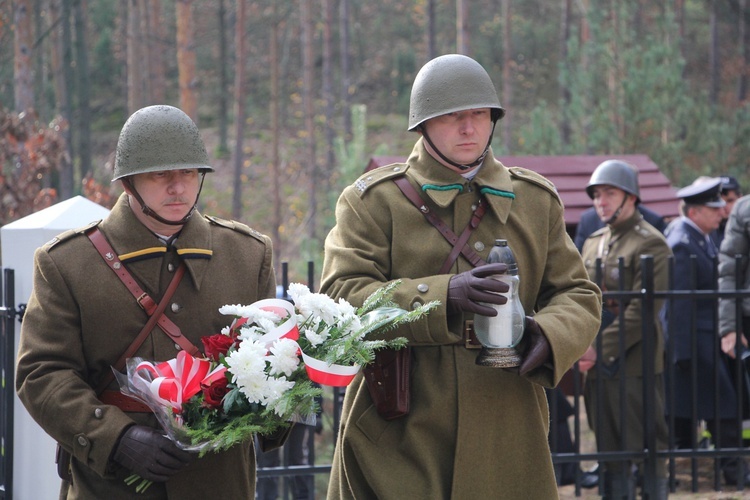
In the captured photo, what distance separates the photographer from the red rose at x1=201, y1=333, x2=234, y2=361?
10.5 feet

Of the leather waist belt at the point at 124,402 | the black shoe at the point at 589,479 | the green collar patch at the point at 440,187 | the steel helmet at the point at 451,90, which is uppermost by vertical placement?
the steel helmet at the point at 451,90

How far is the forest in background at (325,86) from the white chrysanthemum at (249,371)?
32.2ft

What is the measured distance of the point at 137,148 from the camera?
3.42 metres

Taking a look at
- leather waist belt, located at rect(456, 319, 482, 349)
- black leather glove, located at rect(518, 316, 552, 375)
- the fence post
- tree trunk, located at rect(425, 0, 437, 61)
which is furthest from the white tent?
tree trunk, located at rect(425, 0, 437, 61)

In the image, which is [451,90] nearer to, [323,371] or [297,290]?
[297,290]

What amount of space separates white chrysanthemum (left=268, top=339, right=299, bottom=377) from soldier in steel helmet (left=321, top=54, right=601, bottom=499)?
1.47ft

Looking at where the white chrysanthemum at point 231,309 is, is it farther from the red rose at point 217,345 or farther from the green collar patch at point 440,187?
the green collar patch at point 440,187

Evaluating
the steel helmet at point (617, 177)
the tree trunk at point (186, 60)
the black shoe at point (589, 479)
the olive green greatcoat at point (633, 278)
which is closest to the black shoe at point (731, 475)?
the black shoe at point (589, 479)

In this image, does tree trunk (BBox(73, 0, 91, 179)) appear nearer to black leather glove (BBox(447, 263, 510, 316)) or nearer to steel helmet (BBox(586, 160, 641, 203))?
steel helmet (BBox(586, 160, 641, 203))

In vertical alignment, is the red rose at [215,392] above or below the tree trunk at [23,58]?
below

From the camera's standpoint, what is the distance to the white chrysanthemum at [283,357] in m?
3.08

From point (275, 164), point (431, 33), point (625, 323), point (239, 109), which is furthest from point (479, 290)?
point (431, 33)

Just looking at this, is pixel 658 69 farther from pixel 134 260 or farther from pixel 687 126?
pixel 134 260

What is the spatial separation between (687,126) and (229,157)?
66.0 feet
